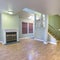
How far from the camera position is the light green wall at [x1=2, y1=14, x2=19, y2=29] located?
22.2ft

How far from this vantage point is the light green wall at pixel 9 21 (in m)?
6.77

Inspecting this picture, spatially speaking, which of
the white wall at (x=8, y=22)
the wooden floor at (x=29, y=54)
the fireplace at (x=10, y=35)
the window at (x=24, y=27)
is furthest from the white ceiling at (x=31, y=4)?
the window at (x=24, y=27)

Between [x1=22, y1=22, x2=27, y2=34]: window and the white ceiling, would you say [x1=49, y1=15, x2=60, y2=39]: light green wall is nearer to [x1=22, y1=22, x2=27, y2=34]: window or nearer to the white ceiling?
[x1=22, y1=22, x2=27, y2=34]: window

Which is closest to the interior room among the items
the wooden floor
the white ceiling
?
the wooden floor

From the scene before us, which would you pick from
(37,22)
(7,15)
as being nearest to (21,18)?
(37,22)

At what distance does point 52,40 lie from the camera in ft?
22.8

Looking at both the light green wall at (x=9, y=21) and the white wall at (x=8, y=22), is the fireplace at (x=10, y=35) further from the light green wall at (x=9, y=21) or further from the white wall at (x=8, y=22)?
the light green wall at (x=9, y=21)

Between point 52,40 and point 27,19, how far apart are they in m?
4.06

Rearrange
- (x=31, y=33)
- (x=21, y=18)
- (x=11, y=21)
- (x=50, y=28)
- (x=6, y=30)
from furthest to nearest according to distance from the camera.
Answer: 1. (x=31, y=33)
2. (x=21, y=18)
3. (x=50, y=28)
4. (x=11, y=21)
5. (x=6, y=30)

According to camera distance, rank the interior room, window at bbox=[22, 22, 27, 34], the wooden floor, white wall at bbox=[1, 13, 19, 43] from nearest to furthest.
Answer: the wooden floor, the interior room, white wall at bbox=[1, 13, 19, 43], window at bbox=[22, 22, 27, 34]

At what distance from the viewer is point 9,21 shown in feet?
23.2

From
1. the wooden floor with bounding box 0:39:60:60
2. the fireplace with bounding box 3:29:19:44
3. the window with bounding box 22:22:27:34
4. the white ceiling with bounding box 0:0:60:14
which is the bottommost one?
the wooden floor with bounding box 0:39:60:60

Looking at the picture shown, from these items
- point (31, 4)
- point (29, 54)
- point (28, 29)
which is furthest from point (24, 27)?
point (29, 54)

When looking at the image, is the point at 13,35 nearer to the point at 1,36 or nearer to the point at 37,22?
the point at 1,36
